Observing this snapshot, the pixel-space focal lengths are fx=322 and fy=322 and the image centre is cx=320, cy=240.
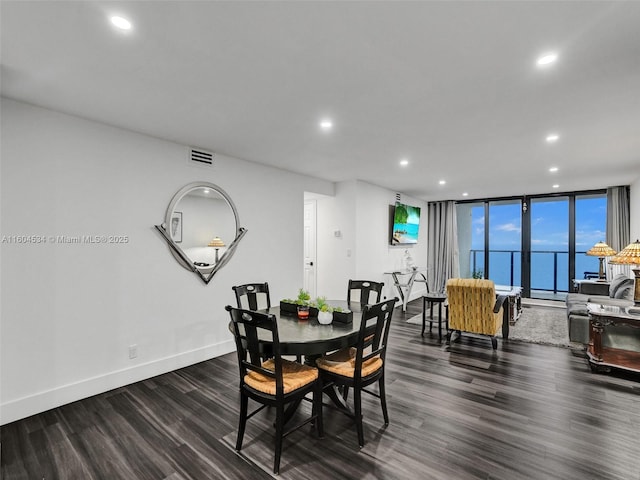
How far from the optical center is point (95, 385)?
3.01m

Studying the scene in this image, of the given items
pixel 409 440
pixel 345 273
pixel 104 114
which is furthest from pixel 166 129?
pixel 345 273

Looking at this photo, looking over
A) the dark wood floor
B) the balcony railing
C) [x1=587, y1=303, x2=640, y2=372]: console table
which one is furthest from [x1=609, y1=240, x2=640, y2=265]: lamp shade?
the balcony railing

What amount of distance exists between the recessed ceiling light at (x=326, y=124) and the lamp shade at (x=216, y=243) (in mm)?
1897

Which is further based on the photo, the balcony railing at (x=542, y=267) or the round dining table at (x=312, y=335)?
the balcony railing at (x=542, y=267)

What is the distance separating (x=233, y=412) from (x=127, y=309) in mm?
1529

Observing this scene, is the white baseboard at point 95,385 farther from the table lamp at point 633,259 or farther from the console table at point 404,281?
the table lamp at point 633,259

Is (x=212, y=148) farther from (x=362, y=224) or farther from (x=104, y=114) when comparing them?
(x=362, y=224)

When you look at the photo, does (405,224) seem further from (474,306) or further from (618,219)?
(618,219)

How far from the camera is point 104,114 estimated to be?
2.87m

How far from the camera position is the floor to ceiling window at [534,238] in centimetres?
711

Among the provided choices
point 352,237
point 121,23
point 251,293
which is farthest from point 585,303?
point 121,23

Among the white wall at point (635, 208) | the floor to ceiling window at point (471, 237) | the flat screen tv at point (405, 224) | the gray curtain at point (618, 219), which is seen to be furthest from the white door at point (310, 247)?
the gray curtain at point (618, 219)

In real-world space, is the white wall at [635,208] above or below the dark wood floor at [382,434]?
above

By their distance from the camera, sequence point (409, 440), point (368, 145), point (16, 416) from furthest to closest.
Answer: point (368, 145) → point (16, 416) → point (409, 440)
